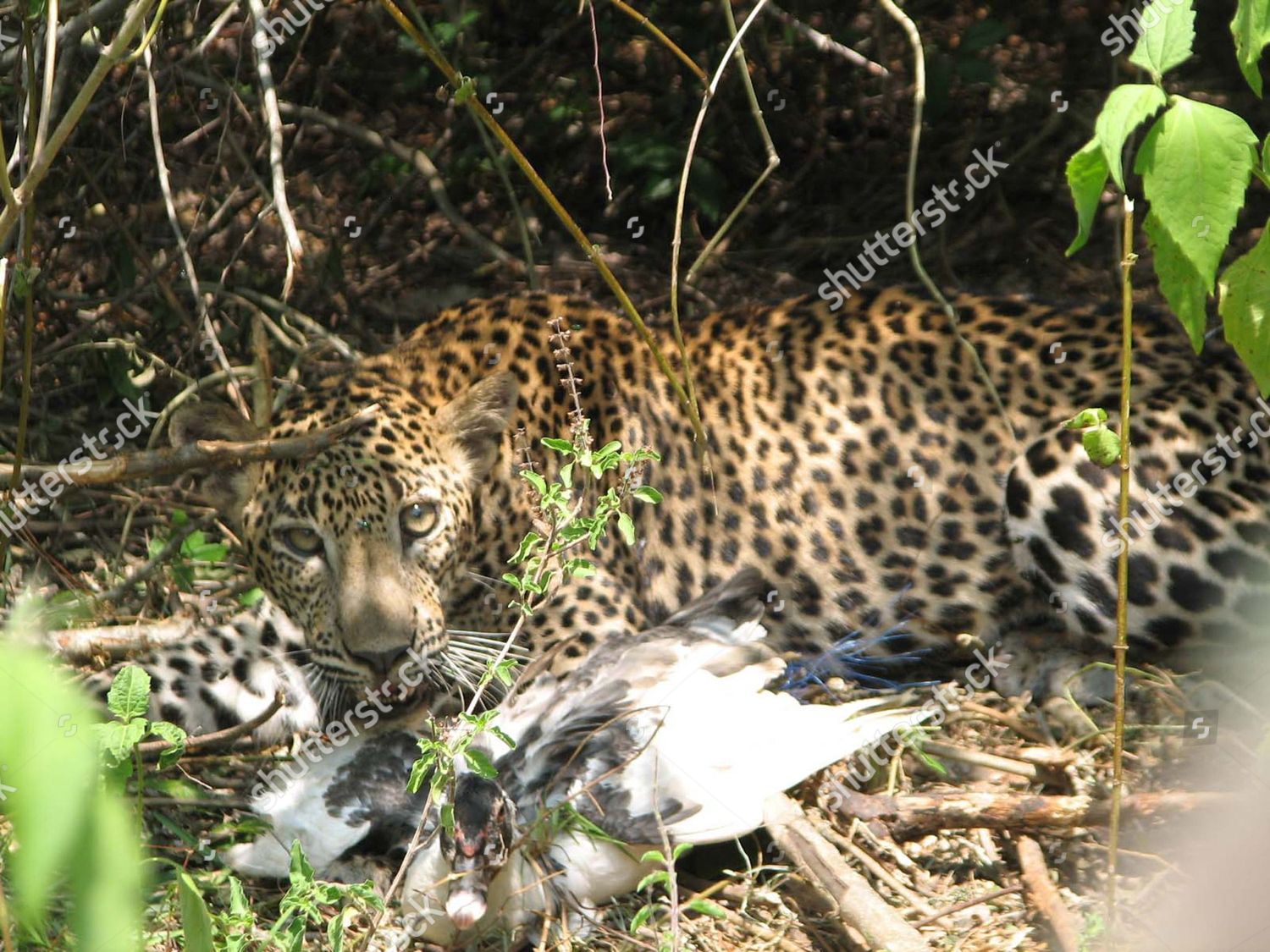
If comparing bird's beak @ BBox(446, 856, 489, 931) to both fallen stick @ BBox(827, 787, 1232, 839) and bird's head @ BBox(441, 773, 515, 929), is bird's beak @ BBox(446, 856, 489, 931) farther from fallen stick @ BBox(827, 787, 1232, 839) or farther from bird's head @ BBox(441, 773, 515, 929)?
fallen stick @ BBox(827, 787, 1232, 839)

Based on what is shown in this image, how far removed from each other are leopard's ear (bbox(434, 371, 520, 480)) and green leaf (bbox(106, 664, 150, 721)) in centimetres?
170

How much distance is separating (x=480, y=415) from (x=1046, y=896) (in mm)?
2075

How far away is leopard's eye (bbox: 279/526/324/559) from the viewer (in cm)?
435

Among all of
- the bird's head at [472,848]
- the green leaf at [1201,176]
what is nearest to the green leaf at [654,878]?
the bird's head at [472,848]

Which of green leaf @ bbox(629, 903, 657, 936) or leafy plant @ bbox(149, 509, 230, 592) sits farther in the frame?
leafy plant @ bbox(149, 509, 230, 592)

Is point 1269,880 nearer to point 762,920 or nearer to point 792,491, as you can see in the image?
point 762,920

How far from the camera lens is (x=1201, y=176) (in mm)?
2889

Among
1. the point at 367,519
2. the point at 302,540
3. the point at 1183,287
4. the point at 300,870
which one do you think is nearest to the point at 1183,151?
the point at 1183,287

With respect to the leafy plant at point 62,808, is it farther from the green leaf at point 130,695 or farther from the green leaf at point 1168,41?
the green leaf at point 1168,41

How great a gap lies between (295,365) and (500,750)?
2256 mm

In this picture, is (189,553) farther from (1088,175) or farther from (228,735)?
(1088,175)

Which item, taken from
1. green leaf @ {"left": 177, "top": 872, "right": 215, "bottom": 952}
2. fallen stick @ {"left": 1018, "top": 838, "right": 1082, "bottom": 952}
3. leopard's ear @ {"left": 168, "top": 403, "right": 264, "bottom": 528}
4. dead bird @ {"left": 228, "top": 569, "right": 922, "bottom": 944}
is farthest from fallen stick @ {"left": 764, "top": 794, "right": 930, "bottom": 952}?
leopard's ear @ {"left": 168, "top": 403, "right": 264, "bottom": 528}

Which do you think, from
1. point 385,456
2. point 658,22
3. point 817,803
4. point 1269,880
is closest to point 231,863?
point 385,456

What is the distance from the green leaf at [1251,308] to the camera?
3.32 metres
